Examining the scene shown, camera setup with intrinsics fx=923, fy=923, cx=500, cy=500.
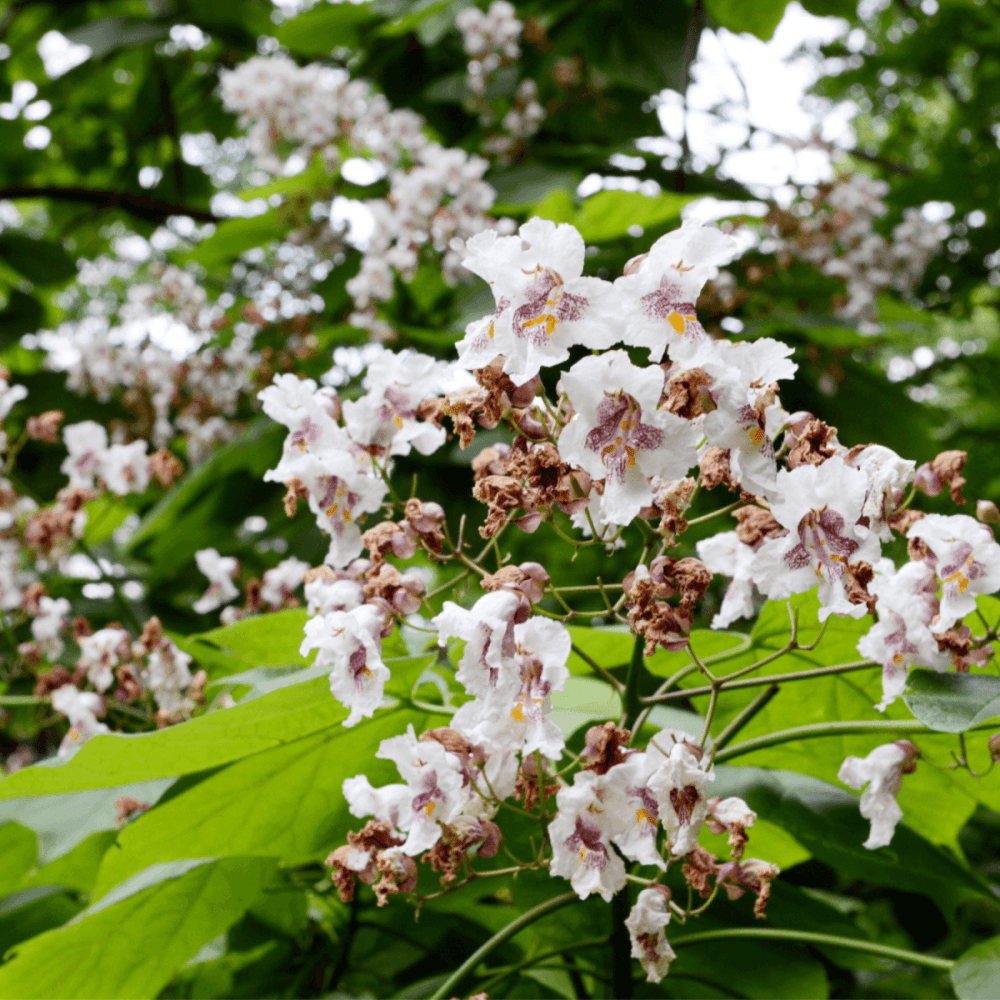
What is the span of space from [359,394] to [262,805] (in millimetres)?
935

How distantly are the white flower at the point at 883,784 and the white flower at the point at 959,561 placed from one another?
0.41 ft

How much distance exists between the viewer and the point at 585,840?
0.62 meters

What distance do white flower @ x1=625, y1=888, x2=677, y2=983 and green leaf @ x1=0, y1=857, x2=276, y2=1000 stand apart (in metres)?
0.45

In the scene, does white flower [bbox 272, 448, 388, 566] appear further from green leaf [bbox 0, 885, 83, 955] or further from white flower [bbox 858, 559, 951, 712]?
green leaf [bbox 0, 885, 83, 955]

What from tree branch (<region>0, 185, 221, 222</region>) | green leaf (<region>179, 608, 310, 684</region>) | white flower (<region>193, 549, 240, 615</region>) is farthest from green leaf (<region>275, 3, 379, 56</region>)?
green leaf (<region>179, 608, 310, 684</region>)

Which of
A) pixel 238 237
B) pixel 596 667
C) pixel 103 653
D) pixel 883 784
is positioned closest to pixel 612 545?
pixel 596 667

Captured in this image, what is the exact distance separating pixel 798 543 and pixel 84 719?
42.3 inches

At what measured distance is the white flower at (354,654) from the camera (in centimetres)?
68

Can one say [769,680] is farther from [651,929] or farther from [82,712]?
[82,712]

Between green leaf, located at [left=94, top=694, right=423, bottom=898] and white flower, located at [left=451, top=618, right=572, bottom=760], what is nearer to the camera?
white flower, located at [left=451, top=618, right=572, bottom=760]

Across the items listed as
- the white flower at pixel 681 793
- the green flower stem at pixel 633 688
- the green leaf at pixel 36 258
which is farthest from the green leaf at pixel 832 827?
the green leaf at pixel 36 258

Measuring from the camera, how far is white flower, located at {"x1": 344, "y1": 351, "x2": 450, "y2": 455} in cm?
81

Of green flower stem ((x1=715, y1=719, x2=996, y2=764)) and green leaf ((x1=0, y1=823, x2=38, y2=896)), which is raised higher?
green flower stem ((x1=715, y1=719, x2=996, y2=764))

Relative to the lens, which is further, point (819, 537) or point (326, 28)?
point (326, 28)
